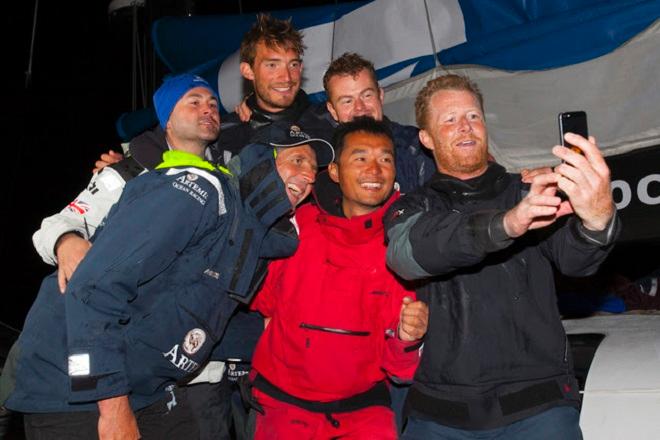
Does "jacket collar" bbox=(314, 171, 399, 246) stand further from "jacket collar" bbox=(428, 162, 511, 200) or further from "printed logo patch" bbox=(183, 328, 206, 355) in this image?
"printed logo patch" bbox=(183, 328, 206, 355)

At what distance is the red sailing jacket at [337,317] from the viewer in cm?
304

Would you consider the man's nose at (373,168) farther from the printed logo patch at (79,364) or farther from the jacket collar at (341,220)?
the printed logo patch at (79,364)

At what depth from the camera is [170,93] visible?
3346 mm

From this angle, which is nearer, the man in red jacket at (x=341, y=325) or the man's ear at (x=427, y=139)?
the man's ear at (x=427, y=139)

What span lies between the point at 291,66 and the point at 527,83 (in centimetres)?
124

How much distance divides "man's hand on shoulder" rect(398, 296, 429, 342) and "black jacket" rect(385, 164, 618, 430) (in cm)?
3

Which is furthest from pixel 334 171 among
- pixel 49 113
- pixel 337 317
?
pixel 49 113

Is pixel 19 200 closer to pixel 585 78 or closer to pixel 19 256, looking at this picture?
pixel 19 256

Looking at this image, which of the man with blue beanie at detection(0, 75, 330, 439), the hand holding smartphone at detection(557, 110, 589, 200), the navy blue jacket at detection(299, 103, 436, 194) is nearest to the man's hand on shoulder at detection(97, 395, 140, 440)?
the man with blue beanie at detection(0, 75, 330, 439)

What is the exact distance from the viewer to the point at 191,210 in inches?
104

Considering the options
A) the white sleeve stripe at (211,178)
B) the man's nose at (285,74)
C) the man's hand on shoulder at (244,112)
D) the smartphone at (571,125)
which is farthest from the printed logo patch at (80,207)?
the smartphone at (571,125)

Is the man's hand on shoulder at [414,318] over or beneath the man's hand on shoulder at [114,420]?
over

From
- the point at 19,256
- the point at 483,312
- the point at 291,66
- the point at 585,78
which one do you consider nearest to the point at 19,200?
the point at 19,256

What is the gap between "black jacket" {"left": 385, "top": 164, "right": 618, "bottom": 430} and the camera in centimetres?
243
